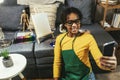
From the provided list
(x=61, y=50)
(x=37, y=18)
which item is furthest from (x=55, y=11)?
(x=61, y=50)

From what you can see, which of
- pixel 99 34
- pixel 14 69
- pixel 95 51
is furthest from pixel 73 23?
pixel 99 34

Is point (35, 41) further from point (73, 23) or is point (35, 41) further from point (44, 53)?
point (73, 23)

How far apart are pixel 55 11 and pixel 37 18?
16.5 inches

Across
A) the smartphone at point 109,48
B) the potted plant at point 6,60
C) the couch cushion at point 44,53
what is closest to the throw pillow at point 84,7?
the couch cushion at point 44,53

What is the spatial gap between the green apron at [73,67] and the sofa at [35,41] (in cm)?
60

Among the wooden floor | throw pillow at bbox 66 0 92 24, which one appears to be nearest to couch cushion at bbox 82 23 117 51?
throw pillow at bbox 66 0 92 24

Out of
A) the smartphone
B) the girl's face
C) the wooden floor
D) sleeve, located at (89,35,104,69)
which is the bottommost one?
the wooden floor

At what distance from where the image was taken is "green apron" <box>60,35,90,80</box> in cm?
143

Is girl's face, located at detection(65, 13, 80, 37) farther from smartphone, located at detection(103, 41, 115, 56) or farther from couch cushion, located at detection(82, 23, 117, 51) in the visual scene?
couch cushion, located at detection(82, 23, 117, 51)

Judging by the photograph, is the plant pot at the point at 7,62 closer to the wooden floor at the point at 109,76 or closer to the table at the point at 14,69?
the table at the point at 14,69

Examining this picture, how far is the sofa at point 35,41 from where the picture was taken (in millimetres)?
2057

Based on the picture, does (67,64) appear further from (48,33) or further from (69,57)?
(48,33)

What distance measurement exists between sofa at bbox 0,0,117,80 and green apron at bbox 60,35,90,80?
0.60 m

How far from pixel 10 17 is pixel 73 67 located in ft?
4.89
